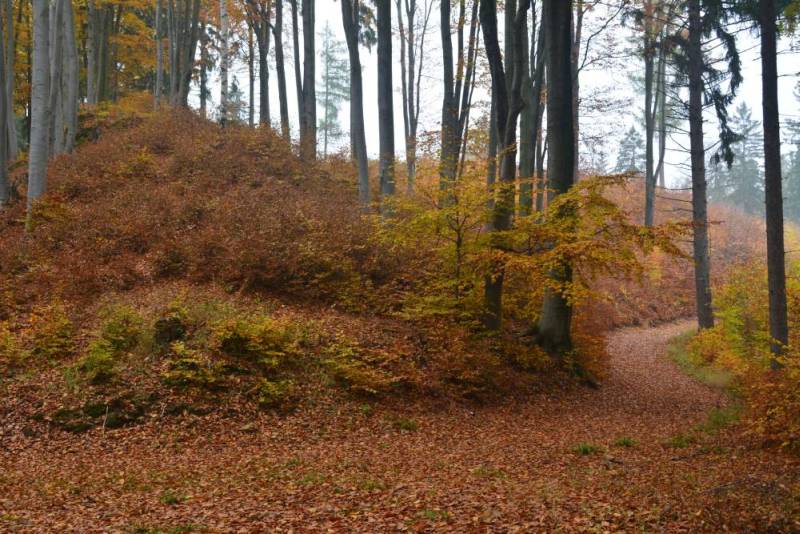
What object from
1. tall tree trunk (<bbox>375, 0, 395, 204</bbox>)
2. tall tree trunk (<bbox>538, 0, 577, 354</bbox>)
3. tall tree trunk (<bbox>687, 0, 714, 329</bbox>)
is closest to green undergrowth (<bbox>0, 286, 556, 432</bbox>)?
tall tree trunk (<bbox>538, 0, 577, 354</bbox>)

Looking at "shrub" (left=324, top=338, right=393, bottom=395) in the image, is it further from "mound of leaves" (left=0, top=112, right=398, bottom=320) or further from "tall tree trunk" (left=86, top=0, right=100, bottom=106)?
"tall tree trunk" (left=86, top=0, right=100, bottom=106)

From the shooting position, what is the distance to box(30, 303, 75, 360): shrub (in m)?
9.61

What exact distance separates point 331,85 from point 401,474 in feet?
144

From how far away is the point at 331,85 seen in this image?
46.9 meters

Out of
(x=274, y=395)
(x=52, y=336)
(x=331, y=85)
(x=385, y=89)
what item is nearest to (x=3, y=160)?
(x=52, y=336)

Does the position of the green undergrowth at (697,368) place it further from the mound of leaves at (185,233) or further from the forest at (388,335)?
the mound of leaves at (185,233)

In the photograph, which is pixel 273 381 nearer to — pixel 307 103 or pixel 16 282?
pixel 16 282

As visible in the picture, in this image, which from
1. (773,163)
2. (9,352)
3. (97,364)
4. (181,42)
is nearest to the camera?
(97,364)

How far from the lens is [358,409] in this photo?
9.43 meters

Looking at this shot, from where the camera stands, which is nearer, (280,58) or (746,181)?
(280,58)

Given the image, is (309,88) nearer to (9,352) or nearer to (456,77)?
(456,77)

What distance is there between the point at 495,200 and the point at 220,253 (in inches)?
238

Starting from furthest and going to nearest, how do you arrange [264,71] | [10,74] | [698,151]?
1. [264,71]
2. [10,74]
3. [698,151]

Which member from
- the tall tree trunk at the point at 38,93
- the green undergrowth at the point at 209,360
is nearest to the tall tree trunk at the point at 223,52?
the tall tree trunk at the point at 38,93
